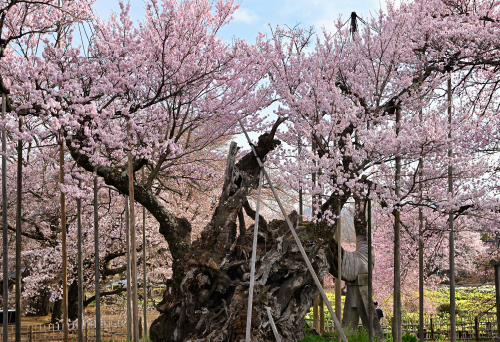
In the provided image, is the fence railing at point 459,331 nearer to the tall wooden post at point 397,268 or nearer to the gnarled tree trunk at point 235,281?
the tall wooden post at point 397,268

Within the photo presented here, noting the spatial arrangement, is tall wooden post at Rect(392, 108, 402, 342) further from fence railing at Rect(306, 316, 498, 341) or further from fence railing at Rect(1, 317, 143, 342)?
fence railing at Rect(1, 317, 143, 342)

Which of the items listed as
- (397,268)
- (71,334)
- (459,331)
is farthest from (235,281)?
(459,331)

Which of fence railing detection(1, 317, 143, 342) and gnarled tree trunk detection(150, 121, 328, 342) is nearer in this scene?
gnarled tree trunk detection(150, 121, 328, 342)

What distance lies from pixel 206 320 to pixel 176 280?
1.24 metres

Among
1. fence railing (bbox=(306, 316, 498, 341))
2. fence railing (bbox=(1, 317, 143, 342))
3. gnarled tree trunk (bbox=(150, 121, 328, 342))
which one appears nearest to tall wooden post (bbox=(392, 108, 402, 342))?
gnarled tree trunk (bbox=(150, 121, 328, 342))

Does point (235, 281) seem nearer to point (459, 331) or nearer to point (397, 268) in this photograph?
point (397, 268)

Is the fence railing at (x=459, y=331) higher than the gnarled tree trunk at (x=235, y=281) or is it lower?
lower

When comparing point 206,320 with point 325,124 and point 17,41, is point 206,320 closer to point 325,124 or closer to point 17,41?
point 325,124

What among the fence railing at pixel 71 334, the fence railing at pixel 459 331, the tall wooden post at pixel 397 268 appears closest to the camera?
the tall wooden post at pixel 397 268

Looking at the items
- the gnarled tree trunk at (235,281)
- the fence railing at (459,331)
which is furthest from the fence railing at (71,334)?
the fence railing at (459,331)

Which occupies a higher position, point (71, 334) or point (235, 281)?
point (235, 281)

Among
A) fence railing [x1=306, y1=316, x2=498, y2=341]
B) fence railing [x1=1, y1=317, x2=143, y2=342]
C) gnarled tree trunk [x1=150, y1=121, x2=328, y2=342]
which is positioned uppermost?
gnarled tree trunk [x1=150, y1=121, x2=328, y2=342]

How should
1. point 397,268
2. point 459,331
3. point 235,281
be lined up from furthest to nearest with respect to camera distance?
point 459,331 → point 397,268 → point 235,281

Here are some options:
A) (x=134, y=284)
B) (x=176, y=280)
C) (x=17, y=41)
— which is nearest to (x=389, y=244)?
(x=176, y=280)
